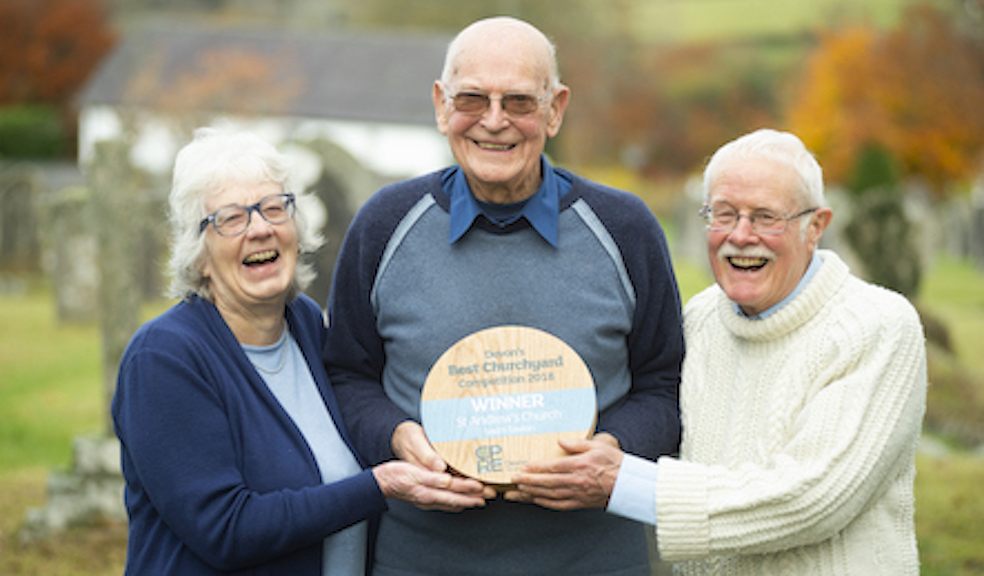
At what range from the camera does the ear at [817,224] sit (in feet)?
10.3

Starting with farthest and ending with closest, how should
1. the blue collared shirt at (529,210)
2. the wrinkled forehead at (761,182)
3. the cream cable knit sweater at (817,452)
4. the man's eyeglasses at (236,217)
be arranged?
the blue collared shirt at (529,210) → the man's eyeglasses at (236,217) → the wrinkled forehead at (761,182) → the cream cable knit sweater at (817,452)

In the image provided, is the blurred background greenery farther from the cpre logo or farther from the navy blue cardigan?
the cpre logo

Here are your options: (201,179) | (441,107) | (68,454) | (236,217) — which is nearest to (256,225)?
(236,217)

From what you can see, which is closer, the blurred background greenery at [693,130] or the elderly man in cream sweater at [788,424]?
the elderly man in cream sweater at [788,424]

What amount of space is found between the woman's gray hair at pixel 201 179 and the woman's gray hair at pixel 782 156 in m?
1.24

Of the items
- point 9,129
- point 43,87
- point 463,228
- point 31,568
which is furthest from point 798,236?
point 43,87

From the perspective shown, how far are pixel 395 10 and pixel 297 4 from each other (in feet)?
48.0

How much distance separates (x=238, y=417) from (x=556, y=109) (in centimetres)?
127

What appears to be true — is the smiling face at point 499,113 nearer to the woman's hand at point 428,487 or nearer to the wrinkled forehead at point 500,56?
the wrinkled forehead at point 500,56

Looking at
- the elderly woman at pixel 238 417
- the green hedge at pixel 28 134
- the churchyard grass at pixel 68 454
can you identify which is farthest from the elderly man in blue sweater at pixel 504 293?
the green hedge at pixel 28 134

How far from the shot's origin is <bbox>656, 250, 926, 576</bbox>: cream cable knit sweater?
9.70 ft

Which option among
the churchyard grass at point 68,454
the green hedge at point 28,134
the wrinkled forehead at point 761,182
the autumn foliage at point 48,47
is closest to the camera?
the wrinkled forehead at point 761,182

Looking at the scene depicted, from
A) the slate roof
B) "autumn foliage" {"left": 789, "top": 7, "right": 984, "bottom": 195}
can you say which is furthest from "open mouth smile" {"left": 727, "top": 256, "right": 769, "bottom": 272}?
the slate roof

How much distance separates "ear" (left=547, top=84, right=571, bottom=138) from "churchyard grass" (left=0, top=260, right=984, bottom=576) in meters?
4.55
